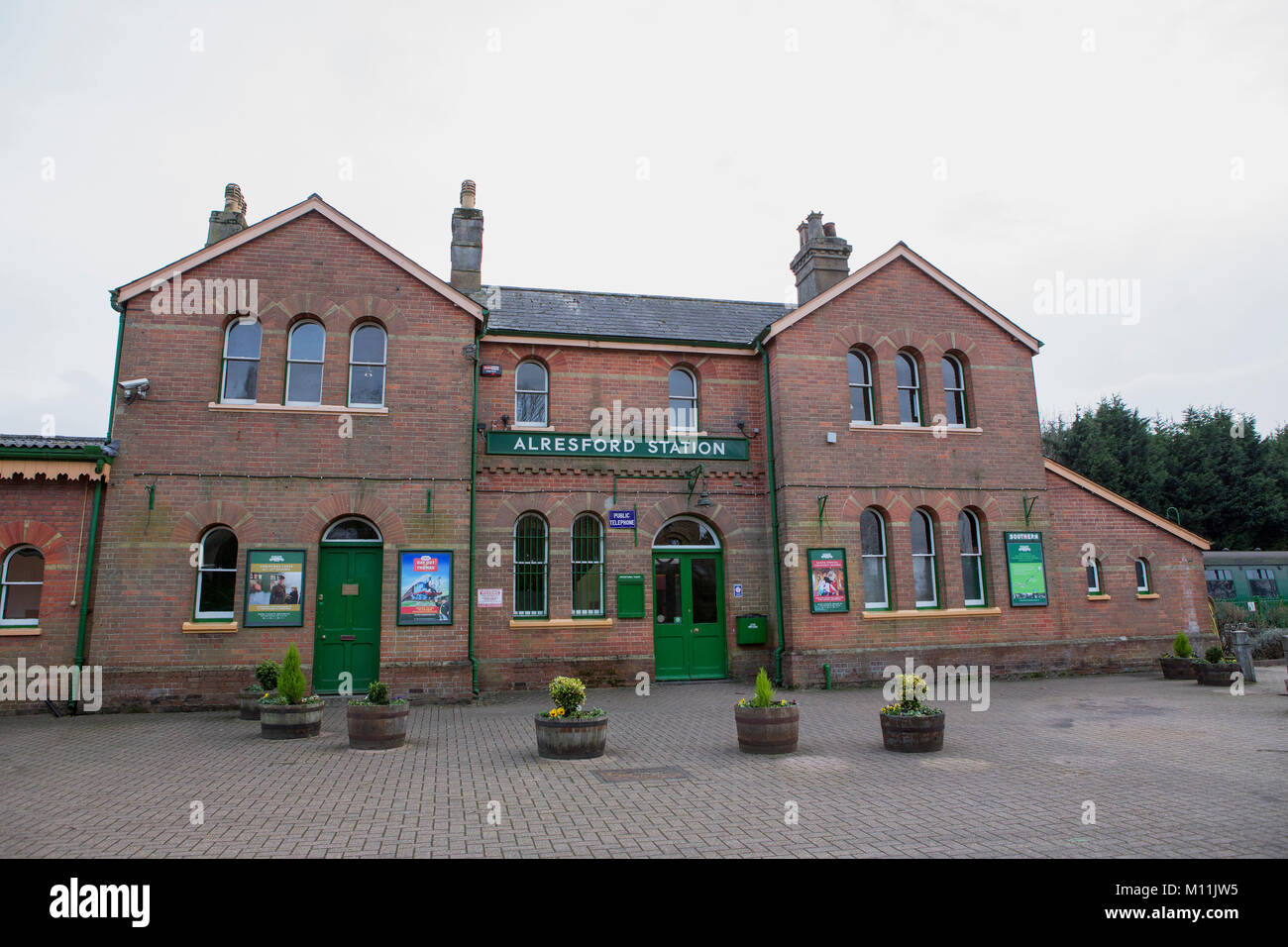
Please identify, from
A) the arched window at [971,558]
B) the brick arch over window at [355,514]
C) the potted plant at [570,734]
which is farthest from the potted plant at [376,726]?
the arched window at [971,558]

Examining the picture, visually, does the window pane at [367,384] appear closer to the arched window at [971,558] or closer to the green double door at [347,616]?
the green double door at [347,616]

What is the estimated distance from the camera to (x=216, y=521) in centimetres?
1316

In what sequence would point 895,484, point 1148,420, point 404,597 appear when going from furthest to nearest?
point 1148,420, point 895,484, point 404,597

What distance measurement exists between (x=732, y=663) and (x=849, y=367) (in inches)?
272

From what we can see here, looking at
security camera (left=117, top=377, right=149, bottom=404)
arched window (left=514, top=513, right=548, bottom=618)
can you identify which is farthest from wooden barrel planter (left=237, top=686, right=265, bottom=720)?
security camera (left=117, top=377, right=149, bottom=404)

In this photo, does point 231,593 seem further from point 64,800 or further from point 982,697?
point 982,697

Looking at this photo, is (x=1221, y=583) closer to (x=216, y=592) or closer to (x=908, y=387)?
(x=908, y=387)

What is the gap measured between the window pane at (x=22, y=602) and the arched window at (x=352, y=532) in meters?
4.69

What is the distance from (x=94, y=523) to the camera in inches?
507

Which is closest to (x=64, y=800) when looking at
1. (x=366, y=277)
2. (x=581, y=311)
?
(x=366, y=277)

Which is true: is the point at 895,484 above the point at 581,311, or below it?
below

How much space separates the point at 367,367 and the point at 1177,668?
56.5 feet

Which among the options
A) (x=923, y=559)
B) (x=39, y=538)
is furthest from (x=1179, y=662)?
(x=39, y=538)

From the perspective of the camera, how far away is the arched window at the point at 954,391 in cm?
1691
